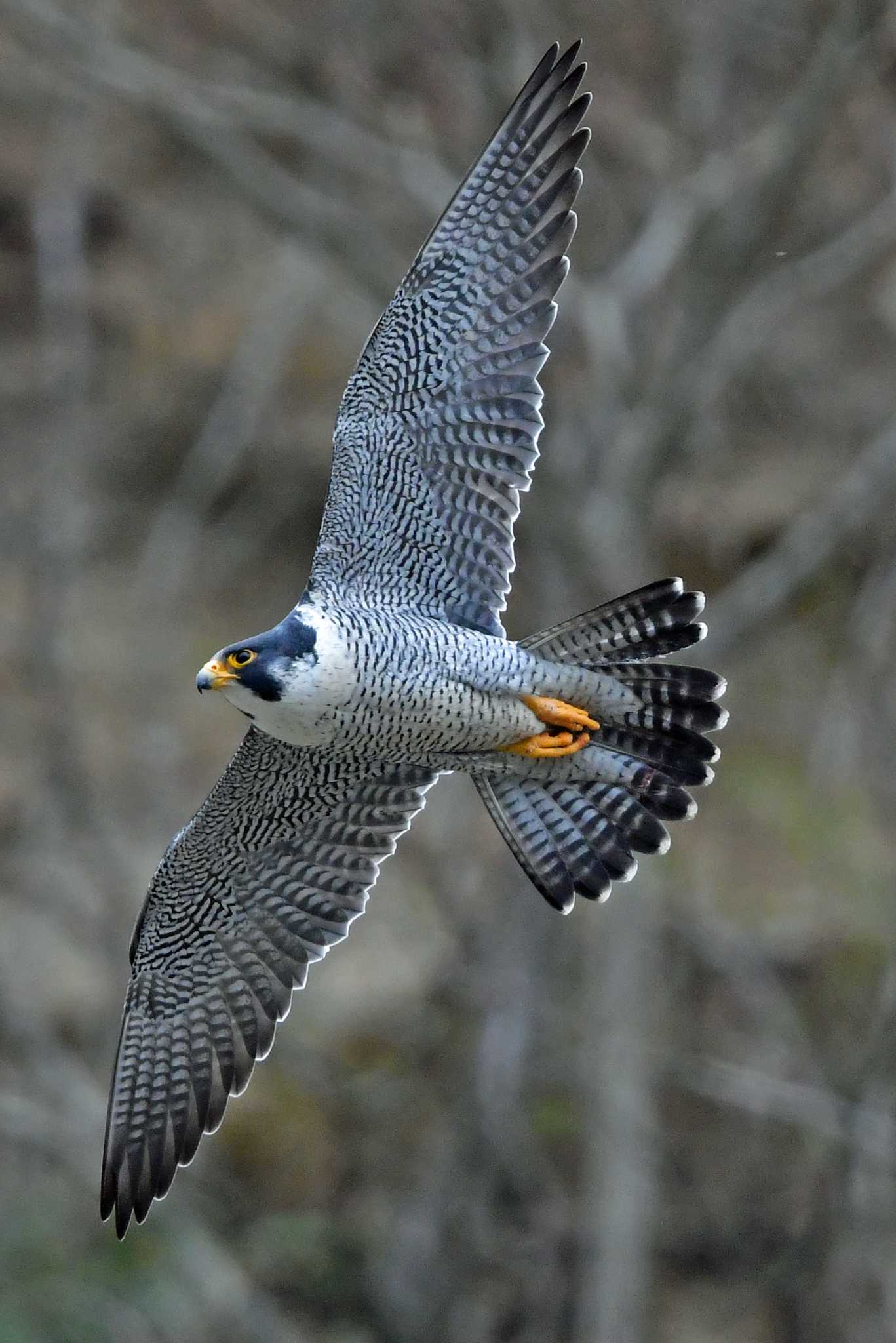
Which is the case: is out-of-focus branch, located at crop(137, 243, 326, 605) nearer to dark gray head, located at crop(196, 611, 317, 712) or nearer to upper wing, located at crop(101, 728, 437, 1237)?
upper wing, located at crop(101, 728, 437, 1237)

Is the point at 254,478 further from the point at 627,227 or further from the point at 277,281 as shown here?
the point at 627,227

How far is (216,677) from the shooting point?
186 inches

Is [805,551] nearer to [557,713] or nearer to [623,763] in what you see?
[623,763]

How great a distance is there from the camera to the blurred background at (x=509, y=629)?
9945mm

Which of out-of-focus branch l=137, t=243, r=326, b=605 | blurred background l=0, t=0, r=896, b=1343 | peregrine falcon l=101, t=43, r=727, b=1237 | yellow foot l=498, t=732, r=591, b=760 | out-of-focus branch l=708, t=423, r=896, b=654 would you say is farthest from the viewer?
out-of-focus branch l=137, t=243, r=326, b=605

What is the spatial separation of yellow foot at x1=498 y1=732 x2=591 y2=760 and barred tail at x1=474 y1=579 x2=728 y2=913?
6 centimetres

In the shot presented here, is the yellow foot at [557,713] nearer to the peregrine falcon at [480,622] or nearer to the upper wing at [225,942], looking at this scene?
the peregrine falcon at [480,622]

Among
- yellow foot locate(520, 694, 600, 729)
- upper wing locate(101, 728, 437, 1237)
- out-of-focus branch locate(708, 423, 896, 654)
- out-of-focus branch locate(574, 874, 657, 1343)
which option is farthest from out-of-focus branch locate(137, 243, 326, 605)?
yellow foot locate(520, 694, 600, 729)

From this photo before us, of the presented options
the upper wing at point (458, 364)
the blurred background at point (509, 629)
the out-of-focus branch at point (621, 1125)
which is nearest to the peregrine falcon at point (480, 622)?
the upper wing at point (458, 364)

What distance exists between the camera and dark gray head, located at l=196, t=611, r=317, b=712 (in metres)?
4.73

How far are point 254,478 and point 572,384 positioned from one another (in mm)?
2384

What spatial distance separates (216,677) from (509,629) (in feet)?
28.5

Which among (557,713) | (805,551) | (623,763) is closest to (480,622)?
(557,713)

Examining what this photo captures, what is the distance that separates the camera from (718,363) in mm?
10383
